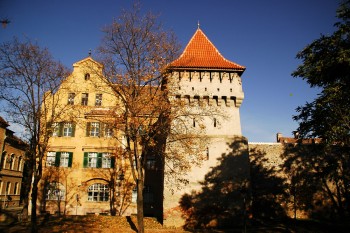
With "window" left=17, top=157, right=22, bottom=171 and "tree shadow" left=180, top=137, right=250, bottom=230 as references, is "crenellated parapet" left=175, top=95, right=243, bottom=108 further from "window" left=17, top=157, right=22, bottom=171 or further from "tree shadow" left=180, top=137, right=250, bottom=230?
"window" left=17, top=157, right=22, bottom=171

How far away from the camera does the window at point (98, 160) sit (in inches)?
1015

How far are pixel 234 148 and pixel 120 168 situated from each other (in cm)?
1109

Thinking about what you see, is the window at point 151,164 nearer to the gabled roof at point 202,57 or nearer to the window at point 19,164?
the gabled roof at point 202,57

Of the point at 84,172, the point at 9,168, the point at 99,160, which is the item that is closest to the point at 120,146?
the point at 99,160

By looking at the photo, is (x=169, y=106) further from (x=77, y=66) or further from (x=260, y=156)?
(x=77, y=66)

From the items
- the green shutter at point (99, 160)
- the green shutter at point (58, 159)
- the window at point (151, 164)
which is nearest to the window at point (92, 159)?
the green shutter at point (99, 160)

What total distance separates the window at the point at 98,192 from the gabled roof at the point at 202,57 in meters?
13.1

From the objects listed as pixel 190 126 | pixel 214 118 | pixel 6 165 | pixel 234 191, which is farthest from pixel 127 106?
pixel 6 165

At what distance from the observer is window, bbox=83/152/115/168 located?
84.6 ft

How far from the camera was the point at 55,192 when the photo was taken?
990 inches

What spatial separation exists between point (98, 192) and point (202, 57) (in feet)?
49.3

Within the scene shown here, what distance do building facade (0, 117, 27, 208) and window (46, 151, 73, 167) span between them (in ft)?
24.8

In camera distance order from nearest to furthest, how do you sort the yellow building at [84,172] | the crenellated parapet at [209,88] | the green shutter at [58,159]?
the crenellated parapet at [209,88] < the yellow building at [84,172] < the green shutter at [58,159]

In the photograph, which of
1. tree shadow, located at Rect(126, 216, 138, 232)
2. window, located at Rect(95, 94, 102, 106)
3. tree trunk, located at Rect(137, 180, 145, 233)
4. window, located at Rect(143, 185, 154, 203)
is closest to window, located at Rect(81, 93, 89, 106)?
window, located at Rect(95, 94, 102, 106)
